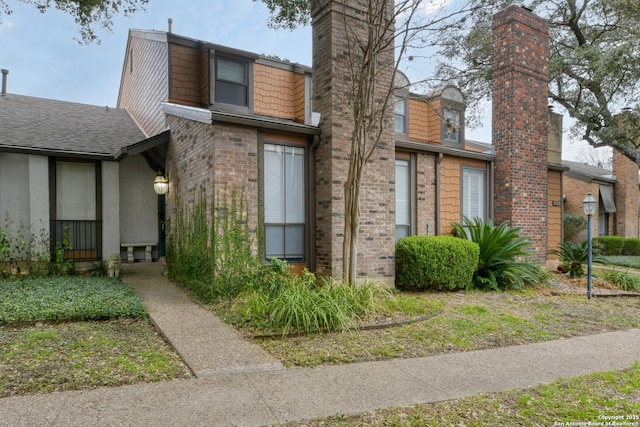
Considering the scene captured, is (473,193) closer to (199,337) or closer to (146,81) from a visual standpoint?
(199,337)

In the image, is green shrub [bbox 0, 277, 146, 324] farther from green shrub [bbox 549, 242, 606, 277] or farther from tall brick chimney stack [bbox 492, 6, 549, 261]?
green shrub [bbox 549, 242, 606, 277]

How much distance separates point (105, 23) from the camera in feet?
25.8

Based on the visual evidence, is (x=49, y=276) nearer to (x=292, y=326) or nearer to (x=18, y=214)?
(x=18, y=214)

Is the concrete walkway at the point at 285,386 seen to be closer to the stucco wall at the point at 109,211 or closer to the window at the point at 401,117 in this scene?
the stucco wall at the point at 109,211

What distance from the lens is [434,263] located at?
7.74 m

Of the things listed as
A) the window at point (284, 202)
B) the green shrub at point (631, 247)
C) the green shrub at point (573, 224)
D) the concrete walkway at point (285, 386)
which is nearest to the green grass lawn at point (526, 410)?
the concrete walkway at point (285, 386)

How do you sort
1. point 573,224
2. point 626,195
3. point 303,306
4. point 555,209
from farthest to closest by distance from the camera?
point 626,195 < point 573,224 < point 555,209 < point 303,306

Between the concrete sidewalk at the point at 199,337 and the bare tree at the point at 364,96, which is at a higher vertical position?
the bare tree at the point at 364,96

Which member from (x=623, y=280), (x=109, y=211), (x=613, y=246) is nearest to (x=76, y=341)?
(x=109, y=211)

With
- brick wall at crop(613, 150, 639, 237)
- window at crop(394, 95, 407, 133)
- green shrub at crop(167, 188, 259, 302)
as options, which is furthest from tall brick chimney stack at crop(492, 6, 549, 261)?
brick wall at crop(613, 150, 639, 237)

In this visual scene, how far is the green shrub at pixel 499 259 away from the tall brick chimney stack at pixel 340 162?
82.9 inches

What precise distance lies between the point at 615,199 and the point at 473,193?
50.3 feet

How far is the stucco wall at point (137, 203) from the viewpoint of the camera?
426 inches

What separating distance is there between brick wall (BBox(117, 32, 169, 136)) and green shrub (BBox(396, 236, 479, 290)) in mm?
6556
